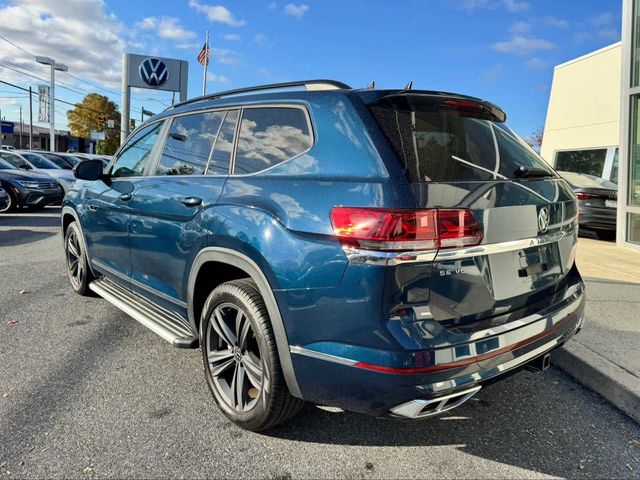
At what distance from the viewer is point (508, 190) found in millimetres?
2355

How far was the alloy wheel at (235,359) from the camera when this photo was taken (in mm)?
2594

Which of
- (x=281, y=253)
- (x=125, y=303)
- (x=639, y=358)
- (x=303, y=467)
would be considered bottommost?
(x=303, y=467)

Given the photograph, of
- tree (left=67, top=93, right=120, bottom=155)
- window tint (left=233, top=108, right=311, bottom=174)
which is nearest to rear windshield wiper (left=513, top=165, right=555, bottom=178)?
window tint (left=233, top=108, right=311, bottom=174)

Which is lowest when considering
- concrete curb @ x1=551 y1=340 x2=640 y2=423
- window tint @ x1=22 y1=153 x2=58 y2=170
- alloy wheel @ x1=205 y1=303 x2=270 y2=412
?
concrete curb @ x1=551 y1=340 x2=640 y2=423

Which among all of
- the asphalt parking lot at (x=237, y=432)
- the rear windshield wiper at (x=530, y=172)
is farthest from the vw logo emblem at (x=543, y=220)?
the asphalt parking lot at (x=237, y=432)

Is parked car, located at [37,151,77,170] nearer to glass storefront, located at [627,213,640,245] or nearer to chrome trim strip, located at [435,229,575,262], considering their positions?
glass storefront, located at [627,213,640,245]

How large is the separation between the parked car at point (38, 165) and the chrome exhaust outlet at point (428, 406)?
46.8 ft

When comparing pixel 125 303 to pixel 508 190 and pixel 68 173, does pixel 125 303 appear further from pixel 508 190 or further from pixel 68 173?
pixel 68 173

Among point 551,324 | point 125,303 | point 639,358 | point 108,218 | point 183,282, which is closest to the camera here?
point 551,324

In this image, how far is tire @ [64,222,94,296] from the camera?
15.8ft

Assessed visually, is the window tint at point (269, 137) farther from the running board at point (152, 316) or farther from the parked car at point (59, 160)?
the parked car at point (59, 160)

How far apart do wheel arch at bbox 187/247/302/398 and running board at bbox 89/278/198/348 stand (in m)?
0.43

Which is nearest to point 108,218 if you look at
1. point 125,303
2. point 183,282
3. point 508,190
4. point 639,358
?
point 125,303

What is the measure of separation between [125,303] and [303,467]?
208 cm
